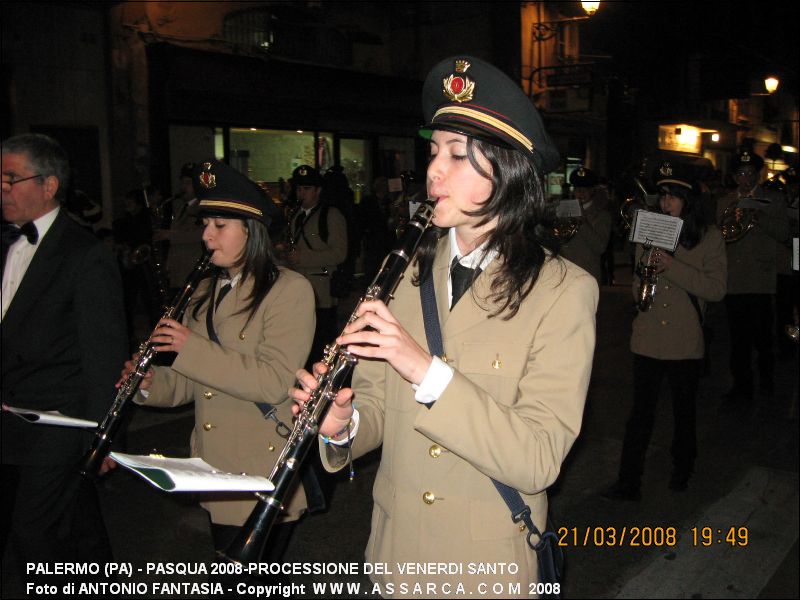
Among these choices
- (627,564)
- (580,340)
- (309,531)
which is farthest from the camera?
(309,531)

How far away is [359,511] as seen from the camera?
16.1ft

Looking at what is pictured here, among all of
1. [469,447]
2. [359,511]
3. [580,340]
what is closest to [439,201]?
[580,340]

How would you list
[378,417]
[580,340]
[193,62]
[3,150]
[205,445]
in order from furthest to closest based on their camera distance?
[193,62]
[3,150]
[205,445]
[378,417]
[580,340]

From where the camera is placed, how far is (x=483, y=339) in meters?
2.04

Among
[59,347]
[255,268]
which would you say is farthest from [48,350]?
[255,268]

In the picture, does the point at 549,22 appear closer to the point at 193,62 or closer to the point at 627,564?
the point at 193,62

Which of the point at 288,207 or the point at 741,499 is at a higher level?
the point at 288,207

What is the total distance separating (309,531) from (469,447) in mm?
3171

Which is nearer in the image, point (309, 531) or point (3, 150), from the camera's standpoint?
point (3, 150)

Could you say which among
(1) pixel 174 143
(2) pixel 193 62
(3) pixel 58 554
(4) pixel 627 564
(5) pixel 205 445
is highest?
(2) pixel 193 62

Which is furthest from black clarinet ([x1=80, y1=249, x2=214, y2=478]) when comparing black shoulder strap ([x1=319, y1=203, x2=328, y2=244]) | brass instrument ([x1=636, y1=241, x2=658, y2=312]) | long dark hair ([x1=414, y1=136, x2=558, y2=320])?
black shoulder strap ([x1=319, y1=203, x2=328, y2=244])

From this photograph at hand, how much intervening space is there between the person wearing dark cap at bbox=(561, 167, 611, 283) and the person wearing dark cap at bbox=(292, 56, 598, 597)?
212 inches

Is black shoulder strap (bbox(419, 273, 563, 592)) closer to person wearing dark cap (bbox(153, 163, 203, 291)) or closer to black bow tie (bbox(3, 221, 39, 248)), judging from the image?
black bow tie (bbox(3, 221, 39, 248))

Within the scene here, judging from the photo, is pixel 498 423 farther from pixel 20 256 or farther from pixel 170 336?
pixel 20 256
